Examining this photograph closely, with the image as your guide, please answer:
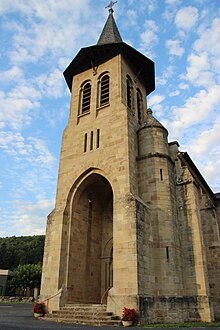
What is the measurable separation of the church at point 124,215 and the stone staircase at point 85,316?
15.2 inches

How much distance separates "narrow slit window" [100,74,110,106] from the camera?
17.6m

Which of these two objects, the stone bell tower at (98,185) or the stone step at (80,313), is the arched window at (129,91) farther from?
the stone step at (80,313)

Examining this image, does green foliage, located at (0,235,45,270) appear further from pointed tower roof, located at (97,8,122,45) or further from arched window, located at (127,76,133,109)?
arched window, located at (127,76,133,109)

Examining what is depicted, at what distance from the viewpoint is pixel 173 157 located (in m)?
15.8

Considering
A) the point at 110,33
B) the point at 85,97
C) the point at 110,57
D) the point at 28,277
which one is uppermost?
the point at 110,33

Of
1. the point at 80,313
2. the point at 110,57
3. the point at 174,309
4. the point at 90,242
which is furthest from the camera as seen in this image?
the point at 110,57

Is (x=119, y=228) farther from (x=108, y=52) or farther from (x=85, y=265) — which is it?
(x=108, y=52)

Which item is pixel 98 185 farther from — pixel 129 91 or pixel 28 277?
pixel 28 277

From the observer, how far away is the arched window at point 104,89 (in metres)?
17.6

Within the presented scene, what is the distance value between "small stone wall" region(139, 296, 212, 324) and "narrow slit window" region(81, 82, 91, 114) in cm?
1197

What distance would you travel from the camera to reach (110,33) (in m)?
21.5

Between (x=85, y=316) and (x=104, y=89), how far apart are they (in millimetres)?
13291

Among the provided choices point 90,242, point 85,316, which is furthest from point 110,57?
point 85,316

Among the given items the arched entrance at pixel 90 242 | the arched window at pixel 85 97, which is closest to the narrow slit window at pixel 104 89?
the arched window at pixel 85 97
